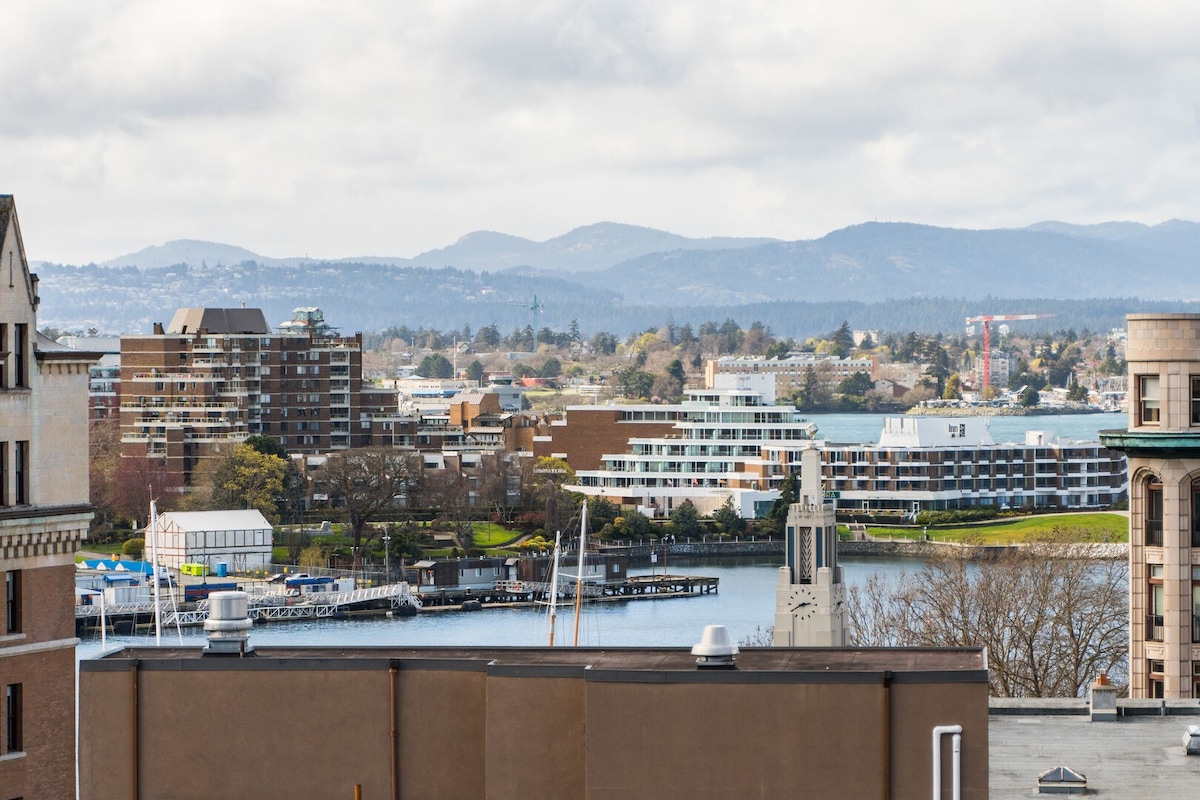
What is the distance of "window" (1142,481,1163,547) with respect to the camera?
23406 millimetres

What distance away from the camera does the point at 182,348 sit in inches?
4779

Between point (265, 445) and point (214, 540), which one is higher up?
point (265, 445)

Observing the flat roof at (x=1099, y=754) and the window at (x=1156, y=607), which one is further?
the window at (x=1156, y=607)

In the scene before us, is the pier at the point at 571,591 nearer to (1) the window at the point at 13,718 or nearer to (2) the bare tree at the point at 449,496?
(2) the bare tree at the point at 449,496

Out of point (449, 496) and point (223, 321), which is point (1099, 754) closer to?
point (449, 496)

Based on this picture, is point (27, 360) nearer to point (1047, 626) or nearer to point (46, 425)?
point (46, 425)

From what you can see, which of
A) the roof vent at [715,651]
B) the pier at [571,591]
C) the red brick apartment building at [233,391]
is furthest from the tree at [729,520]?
the roof vent at [715,651]

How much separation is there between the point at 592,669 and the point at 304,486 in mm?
96970

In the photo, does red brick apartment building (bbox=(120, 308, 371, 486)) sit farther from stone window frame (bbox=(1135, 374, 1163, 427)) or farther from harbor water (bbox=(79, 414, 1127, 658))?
stone window frame (bbox=(1135, 374, 1163, 427))

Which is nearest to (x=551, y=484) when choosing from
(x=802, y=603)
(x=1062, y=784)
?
(x=802, y=603)

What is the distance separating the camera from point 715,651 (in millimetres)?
12984

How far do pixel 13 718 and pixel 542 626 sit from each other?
62675 mm

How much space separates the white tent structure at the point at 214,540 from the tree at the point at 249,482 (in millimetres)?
9630

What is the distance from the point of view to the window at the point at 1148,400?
76.1 ft
